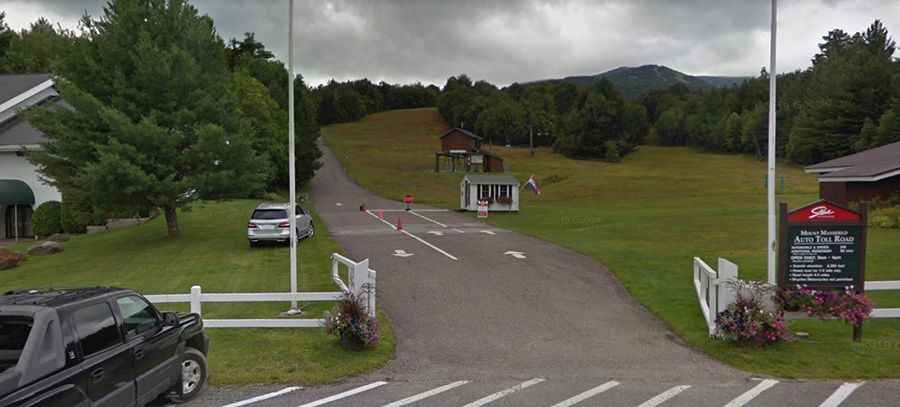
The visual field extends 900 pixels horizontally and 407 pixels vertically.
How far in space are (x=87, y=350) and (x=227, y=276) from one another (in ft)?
41.0

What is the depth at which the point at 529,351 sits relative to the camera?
10969 millimetres

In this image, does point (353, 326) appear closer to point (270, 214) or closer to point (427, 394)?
point (427, 394)

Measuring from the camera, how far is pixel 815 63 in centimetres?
11981

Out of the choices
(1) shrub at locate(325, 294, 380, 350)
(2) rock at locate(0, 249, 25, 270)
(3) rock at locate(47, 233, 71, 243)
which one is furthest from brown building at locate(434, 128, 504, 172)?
(1) shrub at locate(325, 294, 380, 350)

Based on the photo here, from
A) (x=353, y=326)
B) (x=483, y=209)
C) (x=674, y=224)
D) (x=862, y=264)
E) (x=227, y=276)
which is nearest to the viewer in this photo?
(x=353, y=326)

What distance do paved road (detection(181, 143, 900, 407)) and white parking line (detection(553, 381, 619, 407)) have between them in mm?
14

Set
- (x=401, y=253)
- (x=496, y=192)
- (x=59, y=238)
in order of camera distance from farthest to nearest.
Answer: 1. (x=496, y=192)
2. (x=59, y=238)
3. (x=401, y=253)

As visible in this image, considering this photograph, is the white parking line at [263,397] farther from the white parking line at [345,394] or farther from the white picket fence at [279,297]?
the white picket fence at [279,297]

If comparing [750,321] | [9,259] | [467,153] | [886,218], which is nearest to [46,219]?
[9,259]

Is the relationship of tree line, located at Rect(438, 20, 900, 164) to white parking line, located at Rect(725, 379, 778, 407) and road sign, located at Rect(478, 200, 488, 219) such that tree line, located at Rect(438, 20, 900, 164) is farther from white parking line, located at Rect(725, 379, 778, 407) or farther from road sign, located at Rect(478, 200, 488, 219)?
white parking line, located at Rect(725, 379, 778, 407)

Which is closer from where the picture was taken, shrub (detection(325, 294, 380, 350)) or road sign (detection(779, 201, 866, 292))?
shrub (detection(325, 294, 380, 350))

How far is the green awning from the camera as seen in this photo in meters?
33.6

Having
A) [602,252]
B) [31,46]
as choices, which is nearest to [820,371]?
[602,252]

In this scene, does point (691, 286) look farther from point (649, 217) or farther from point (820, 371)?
point (649, 217)
